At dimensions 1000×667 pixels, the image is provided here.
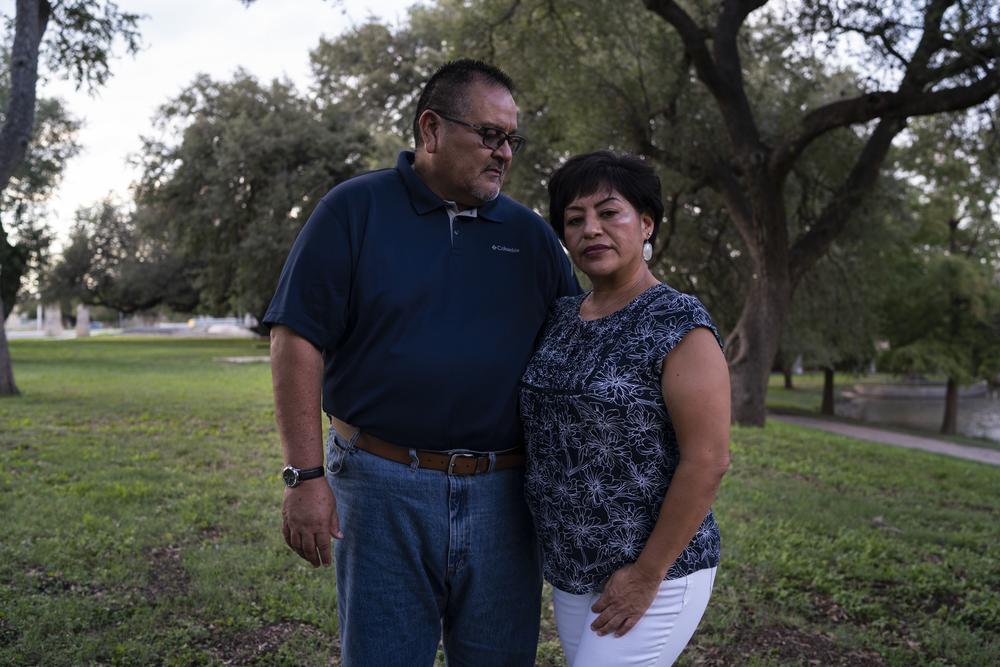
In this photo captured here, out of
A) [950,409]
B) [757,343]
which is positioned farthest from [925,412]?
[757,343]

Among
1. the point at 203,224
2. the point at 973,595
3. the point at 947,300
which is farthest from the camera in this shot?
the point at 203,224

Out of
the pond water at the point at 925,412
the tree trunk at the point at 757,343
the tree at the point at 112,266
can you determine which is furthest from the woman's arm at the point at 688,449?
the tree at the point at 112,266

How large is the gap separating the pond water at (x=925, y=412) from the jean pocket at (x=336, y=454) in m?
25.6

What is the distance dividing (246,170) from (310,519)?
26338mm

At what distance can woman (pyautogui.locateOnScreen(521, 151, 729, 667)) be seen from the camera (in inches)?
81.1

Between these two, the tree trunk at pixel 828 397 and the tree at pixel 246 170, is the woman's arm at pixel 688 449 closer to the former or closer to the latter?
the tree at pixel 246 170

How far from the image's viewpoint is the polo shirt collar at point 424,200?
8.20ft

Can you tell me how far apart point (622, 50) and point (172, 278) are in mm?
38082

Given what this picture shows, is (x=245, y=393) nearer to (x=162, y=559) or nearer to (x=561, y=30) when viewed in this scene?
(x=561, y=30)

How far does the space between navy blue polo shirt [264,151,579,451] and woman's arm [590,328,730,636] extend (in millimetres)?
556

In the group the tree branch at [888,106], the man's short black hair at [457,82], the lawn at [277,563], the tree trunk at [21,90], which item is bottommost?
the lawn at [277,563]

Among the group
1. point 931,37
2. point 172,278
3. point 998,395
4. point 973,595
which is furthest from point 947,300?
point 172,278

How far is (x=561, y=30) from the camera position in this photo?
44.4 ft

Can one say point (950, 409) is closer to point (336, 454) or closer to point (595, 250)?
point (595, 250)
